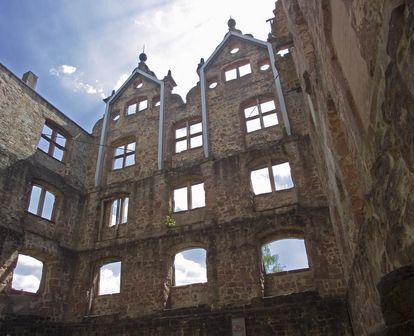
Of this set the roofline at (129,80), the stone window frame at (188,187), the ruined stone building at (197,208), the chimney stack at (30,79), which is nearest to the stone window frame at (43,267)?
the ruined stone building at (197,208)

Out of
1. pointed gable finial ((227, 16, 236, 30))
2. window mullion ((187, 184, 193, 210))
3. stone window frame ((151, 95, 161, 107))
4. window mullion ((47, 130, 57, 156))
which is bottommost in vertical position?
window mullion ((187, 184, 193, 210))

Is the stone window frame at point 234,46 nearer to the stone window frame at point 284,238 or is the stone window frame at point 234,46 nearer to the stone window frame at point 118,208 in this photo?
the stone window frame at point 118,208

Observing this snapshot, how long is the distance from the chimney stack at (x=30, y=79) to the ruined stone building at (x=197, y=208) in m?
0.06

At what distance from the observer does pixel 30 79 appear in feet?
52.1

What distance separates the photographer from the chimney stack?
1574 centimetres

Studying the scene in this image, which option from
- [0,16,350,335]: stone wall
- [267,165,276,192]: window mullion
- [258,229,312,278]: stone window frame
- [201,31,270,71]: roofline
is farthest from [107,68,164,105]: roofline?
[258,229,312,278]: stone window frame

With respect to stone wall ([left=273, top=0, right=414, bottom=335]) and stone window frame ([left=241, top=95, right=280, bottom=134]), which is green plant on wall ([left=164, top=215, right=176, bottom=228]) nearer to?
stone window frame ([left=241, top=95, right=280, bottom=134])

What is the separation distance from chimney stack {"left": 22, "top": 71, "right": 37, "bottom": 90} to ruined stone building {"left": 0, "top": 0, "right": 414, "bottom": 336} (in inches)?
2.2

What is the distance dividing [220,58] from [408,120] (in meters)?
15.7

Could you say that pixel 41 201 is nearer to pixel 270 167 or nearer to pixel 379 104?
pixel 270 167

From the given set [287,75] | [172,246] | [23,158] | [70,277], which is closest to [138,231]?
[172,246]

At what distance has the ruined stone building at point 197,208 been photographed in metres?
9.14

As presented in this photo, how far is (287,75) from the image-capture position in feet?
34.4

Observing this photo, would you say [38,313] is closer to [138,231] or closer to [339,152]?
[138,231]
